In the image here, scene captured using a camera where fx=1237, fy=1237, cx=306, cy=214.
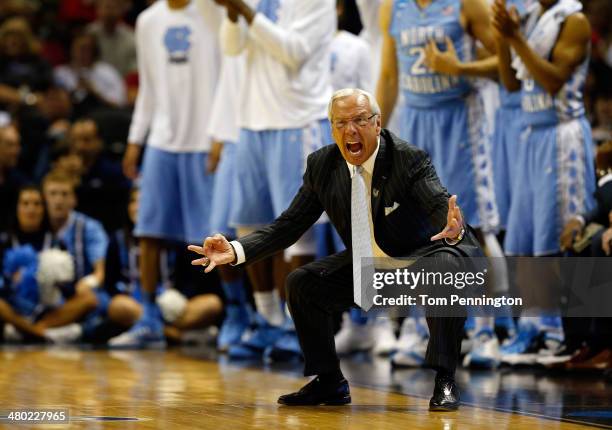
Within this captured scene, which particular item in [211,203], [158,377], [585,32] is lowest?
[158,377]

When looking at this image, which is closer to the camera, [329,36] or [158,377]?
[158,377]

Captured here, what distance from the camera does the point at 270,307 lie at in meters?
7.98

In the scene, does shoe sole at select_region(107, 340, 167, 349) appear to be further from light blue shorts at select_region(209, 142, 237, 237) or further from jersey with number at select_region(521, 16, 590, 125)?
jersey with number at select_region(521, 16, 590, 125)

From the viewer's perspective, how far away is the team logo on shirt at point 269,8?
7.72 metres

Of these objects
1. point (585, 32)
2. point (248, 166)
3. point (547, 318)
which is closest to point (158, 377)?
point (248, 166)

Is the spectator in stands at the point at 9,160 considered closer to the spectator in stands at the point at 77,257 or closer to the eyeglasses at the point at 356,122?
the spectator in stands at the point at 77,257

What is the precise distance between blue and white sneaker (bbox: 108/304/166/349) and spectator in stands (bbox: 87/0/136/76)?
4.92m

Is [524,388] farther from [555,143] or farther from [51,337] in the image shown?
[51,337]

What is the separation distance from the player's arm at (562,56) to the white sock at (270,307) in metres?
2.25

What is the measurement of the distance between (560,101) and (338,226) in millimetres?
2238

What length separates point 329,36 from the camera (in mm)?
7797

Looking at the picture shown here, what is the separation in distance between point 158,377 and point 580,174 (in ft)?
8.45
